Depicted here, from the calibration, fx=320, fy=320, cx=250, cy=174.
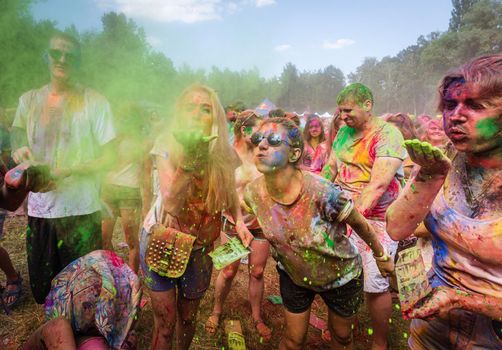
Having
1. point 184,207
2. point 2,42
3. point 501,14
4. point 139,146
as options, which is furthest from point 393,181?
point 501,14

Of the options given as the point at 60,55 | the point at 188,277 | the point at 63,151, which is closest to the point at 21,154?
the point at 63,151

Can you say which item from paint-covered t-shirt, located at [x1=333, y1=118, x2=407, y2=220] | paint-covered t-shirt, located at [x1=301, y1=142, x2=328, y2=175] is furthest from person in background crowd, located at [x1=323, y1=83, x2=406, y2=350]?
paint-covered t-shirt, located at [x1=301, y1=142, x2=328, y2=175]

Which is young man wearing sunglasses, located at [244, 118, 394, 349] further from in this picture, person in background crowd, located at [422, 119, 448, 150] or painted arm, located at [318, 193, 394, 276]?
person in background crowd, located at [422, 119, 448, 150]

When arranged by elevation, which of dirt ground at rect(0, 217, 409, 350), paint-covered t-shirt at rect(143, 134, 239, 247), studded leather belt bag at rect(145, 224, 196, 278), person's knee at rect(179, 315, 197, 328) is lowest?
dirt ground at rect(0, 217, 409, 350)

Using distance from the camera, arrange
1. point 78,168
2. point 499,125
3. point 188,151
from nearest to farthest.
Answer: point 499,125 < point 188,151 < point 78,168

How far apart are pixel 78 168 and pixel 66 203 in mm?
371

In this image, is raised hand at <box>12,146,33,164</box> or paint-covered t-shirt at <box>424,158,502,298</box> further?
raised hand at <box>12,146,33,164</box>

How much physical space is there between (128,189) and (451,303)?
3800mm

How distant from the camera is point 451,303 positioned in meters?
1.41

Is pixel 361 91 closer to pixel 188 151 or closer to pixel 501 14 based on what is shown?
pixel 188 151

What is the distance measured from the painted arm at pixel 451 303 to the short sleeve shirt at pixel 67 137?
271 cm

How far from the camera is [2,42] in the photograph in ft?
10.8

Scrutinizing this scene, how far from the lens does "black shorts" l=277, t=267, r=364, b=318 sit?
2264 millimetres

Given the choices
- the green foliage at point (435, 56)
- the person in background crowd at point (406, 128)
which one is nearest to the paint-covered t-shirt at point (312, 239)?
the person in background crowd at point (406, 128)
